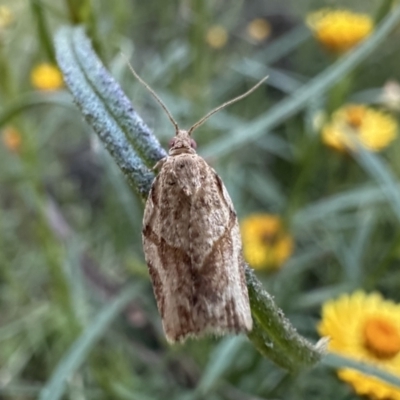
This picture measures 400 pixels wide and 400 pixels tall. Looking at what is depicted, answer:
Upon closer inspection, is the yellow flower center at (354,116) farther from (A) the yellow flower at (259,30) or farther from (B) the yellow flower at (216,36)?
(A) the yellow flower at (259,30)

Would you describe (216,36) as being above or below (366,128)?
above

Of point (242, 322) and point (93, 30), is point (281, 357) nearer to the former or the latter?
point (242, 322)

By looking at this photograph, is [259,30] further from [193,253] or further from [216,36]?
[193,253]

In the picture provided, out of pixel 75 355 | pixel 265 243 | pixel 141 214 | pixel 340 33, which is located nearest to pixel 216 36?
pixel 340 33

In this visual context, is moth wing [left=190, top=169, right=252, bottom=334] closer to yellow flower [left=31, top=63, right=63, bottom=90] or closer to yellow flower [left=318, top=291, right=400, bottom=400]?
yellow flower [left=318, top=291, right=400, bottom=400]

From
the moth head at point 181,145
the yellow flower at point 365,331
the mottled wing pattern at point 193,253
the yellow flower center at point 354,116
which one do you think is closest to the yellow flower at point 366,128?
the yellow flower center at point 354,116

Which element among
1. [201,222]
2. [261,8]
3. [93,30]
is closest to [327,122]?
[93,30]

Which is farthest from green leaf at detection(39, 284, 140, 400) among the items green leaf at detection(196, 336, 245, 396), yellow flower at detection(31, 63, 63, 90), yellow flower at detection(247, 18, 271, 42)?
yellow flower at detection(247, 18, 271, 42)
